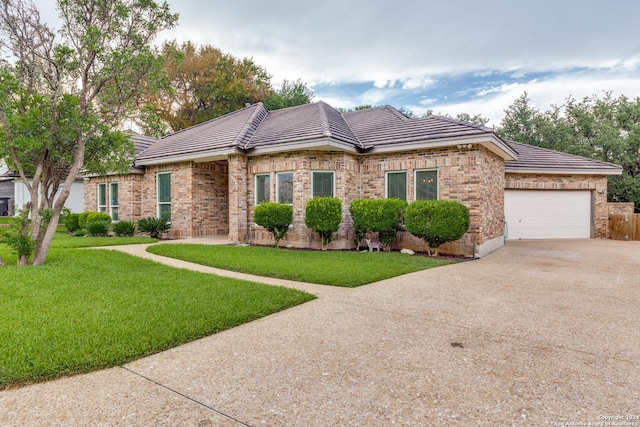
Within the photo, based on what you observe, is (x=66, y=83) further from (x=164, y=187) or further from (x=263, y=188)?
(x=164, y=187)

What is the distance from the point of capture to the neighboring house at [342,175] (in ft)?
33.5

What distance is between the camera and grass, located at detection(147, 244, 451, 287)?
6617 mm

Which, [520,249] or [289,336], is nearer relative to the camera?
[289,336]

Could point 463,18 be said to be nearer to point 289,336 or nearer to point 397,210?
point 397,210

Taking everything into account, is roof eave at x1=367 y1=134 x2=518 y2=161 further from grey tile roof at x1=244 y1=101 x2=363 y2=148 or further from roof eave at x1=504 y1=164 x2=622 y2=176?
roof eave at x1=504 y1=164 x2=622 y2=176

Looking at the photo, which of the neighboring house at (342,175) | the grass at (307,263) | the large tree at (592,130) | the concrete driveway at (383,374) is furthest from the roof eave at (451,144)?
the large tree at (592,130)

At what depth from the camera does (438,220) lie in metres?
9.13

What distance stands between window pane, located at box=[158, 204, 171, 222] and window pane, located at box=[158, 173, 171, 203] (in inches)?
8.5

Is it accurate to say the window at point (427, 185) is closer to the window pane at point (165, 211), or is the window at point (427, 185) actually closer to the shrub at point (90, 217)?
the window pane at point (165, 211)

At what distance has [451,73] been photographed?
56.3 feet

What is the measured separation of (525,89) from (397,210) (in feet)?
61.8

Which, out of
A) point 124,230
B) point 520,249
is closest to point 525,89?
point 520,249

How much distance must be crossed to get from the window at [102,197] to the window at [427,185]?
14.2m

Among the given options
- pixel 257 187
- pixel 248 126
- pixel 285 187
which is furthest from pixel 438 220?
pixel 248 126
